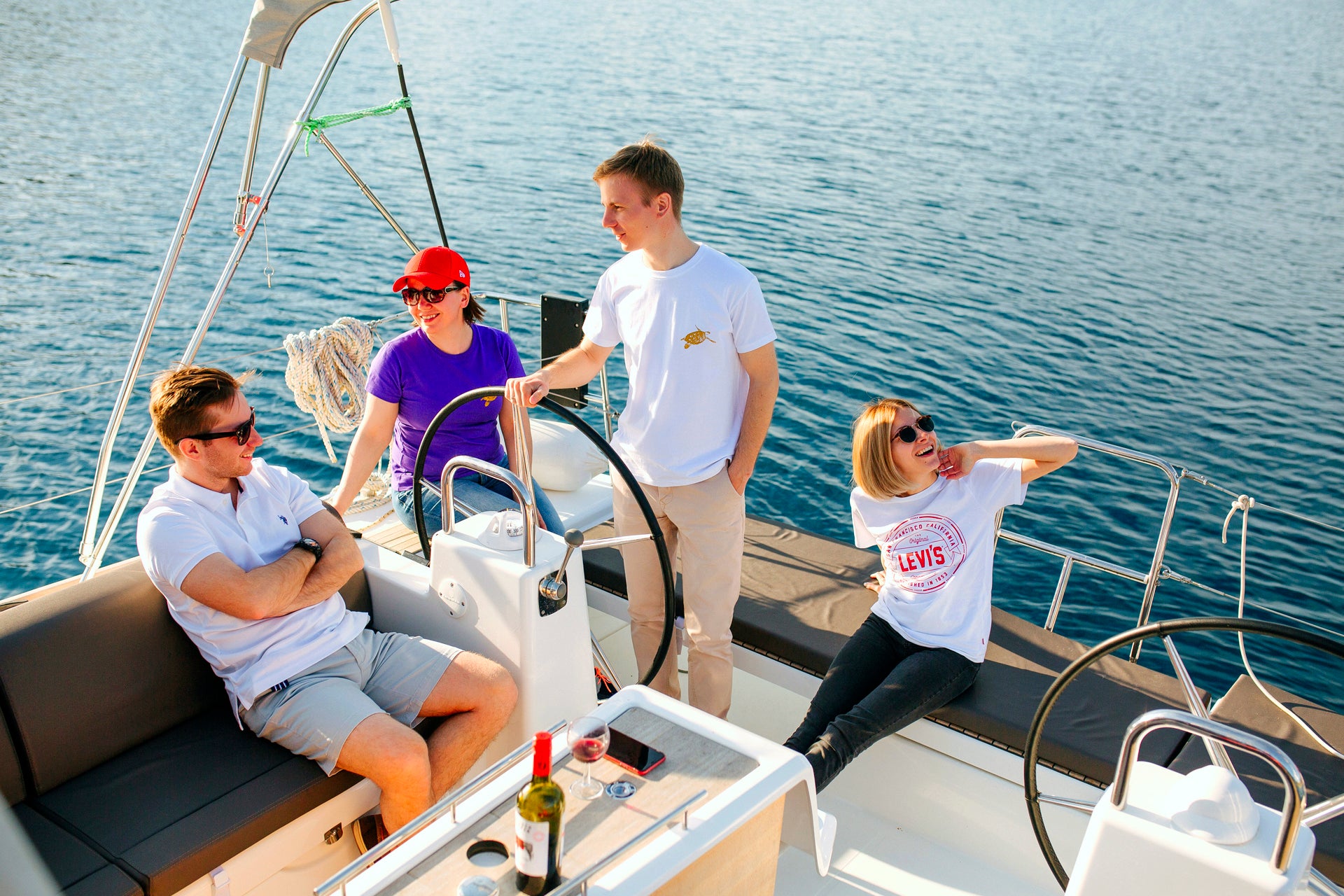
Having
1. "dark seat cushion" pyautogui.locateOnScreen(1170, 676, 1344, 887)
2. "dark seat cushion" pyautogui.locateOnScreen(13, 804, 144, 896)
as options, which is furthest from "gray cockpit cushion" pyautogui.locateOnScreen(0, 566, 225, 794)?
"dark seat cushion" pyautogui.locateOnScreen(1170, 676, 1344, 887)

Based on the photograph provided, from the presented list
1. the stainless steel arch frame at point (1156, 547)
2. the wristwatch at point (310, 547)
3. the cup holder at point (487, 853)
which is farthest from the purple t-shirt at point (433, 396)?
the stainless steel arch frame at point (1156, 547)

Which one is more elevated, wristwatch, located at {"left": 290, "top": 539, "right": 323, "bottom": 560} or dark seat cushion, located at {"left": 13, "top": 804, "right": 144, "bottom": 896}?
wristwatch, located at {"left": 290, "top": 539, "right": 323, "bottom": 560}

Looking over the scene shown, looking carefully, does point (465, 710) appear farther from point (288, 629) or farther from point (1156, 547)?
point (1156, 547)

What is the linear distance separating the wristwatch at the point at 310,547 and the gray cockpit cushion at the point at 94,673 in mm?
301

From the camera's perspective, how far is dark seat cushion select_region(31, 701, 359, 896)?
6.04ft

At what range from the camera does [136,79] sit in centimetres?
1390

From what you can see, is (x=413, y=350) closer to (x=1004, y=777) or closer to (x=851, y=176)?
(x=1004, y=777)

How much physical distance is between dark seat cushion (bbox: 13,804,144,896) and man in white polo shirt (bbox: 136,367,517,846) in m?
0.37

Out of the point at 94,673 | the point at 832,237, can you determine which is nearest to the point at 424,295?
the point at 94,673

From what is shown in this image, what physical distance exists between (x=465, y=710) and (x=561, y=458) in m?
1.29

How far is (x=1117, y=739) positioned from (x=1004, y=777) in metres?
0.27

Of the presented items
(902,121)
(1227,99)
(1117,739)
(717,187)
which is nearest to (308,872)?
(1117,739)

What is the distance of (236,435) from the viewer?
2.12 metres

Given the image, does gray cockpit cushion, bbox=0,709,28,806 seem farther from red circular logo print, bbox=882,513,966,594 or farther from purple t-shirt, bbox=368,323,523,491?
red circular logo print, bbox=882,513,966,594
